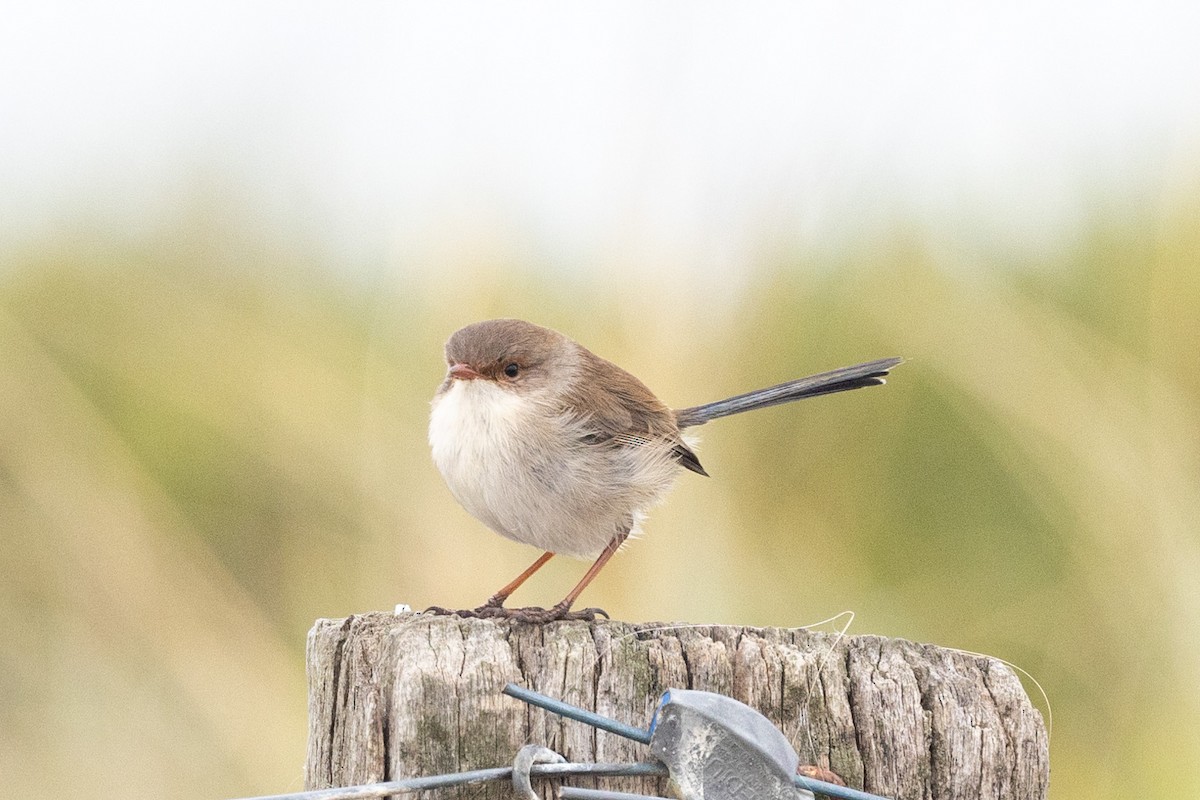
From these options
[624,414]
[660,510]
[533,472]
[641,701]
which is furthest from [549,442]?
[641,701]

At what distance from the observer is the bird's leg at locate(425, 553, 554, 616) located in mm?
3148

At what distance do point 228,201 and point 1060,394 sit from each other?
364 centimetres

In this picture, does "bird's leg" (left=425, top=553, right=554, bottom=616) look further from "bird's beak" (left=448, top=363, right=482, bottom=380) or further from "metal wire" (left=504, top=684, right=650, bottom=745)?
"metal wire" (left=504, top=684, right=650, bottom=745)

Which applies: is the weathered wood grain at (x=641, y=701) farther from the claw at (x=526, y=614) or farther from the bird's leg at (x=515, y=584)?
the bird's leg at (x=515, y=584)

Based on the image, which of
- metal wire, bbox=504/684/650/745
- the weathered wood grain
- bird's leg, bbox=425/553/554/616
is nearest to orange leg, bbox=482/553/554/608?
bird's leg, bbox=425/553/554/616

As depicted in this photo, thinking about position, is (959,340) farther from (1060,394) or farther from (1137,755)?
(1137,755)

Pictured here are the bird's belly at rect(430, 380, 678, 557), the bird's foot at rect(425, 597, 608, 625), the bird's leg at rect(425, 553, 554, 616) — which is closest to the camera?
the bird's foot at rect(425, 597, 608, 625)

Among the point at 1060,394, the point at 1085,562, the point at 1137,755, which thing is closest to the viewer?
the point at 1137,755

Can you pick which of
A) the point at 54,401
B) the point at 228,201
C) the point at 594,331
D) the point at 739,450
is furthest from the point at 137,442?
the point at 739,450

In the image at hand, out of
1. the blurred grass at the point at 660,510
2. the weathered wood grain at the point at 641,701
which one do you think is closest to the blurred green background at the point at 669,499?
the blurred grass at the point at 660,510

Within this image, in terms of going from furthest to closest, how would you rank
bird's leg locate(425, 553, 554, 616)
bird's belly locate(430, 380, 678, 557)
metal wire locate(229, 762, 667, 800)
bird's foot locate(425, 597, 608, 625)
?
bird's belly locate(430, 380, 678, 557) → bird's leg locate(425, 553, 554, 616) → bird's foot locate(425, 597, 608, 625) → metal wire locate(229, 762, 667, 800)

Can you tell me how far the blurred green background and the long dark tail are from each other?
0.36ft

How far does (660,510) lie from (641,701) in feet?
7.57

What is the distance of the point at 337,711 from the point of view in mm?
2490
